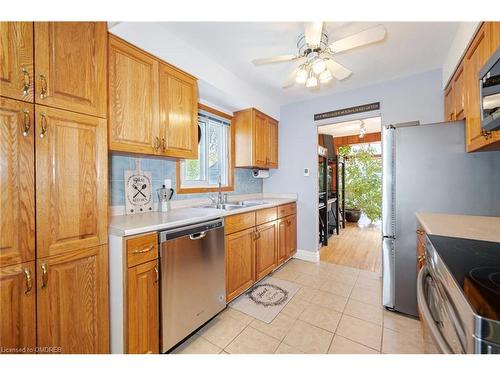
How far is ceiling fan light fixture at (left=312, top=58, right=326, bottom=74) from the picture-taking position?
5.02ft

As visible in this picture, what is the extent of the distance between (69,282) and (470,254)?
191 centimetres

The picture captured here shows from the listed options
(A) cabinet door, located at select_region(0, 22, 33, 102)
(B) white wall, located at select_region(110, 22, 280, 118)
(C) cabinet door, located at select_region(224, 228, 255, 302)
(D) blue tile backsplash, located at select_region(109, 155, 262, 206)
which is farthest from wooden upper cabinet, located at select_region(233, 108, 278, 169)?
(A) cabinet door, located at select_region(0, 22, 33, 102)

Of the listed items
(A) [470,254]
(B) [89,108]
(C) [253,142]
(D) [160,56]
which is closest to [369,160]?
(C) [253,142]

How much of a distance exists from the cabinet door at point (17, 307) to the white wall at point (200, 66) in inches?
58.7

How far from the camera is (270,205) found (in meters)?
2.47

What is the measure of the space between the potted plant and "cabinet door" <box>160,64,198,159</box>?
448cm

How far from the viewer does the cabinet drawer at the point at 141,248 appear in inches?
45.9

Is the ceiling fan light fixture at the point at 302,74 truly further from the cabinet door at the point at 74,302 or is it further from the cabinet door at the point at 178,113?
the cabinet door at the point at 74,302

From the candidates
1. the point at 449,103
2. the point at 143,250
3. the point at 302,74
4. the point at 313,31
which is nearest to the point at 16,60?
the point at 143,250

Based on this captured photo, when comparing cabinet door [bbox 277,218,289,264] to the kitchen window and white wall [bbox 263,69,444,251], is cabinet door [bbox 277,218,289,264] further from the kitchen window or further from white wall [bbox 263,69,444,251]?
the kitchen window

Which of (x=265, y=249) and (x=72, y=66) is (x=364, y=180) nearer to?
(x=265, y=249)

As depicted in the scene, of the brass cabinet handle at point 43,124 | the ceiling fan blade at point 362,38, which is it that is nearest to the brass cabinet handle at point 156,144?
the brass cabinet handle at point 43,124
